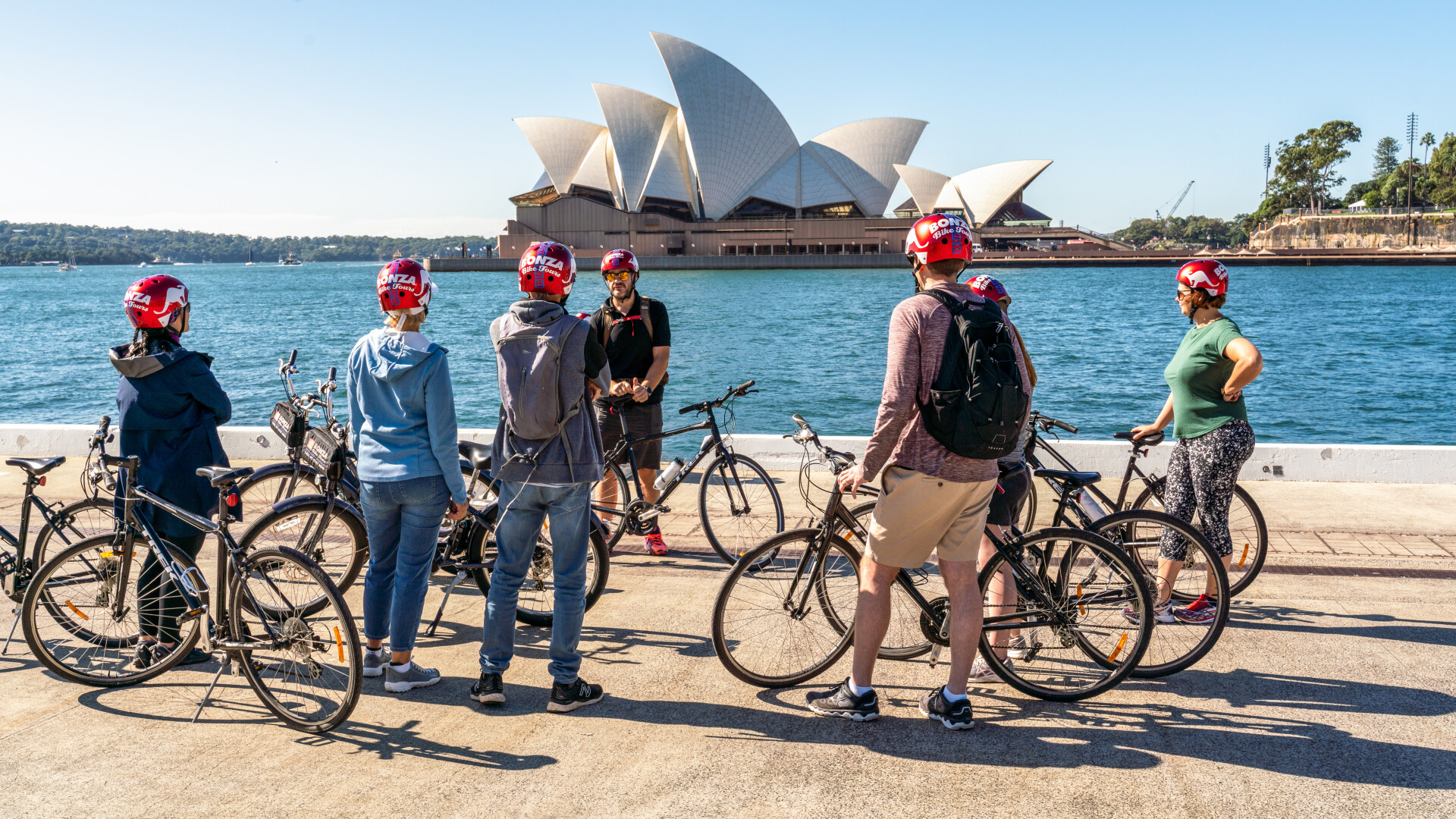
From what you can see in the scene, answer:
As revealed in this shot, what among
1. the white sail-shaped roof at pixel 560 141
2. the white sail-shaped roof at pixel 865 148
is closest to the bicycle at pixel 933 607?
the white sail-shaped roof at pixel 560 141

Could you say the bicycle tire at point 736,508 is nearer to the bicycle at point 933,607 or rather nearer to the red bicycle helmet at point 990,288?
the bicycle at point 933,607

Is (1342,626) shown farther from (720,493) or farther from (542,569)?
(542,569)

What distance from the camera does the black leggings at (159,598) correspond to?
3.55 metres

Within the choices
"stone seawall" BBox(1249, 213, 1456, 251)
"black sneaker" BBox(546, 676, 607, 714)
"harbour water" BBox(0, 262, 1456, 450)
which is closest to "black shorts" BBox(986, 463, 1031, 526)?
"black sneaker" BBox(546, 676, 607, 714)

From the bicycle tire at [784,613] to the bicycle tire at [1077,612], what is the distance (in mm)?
505

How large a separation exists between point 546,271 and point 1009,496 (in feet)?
6.23

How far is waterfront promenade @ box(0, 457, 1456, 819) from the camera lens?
2766mm

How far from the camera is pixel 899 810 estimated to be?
2699 millimetres

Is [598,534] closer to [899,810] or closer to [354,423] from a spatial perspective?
[354,423]

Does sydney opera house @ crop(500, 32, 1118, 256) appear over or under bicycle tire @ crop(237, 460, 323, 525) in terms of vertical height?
over

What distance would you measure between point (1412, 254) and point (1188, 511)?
107 metres

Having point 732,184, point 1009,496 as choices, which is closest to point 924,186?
point 732,184

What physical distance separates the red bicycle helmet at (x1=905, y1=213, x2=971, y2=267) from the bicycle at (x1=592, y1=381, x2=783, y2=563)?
2204 mm

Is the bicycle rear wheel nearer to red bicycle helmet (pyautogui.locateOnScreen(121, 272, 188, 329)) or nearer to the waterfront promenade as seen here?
the waterfront promenade
